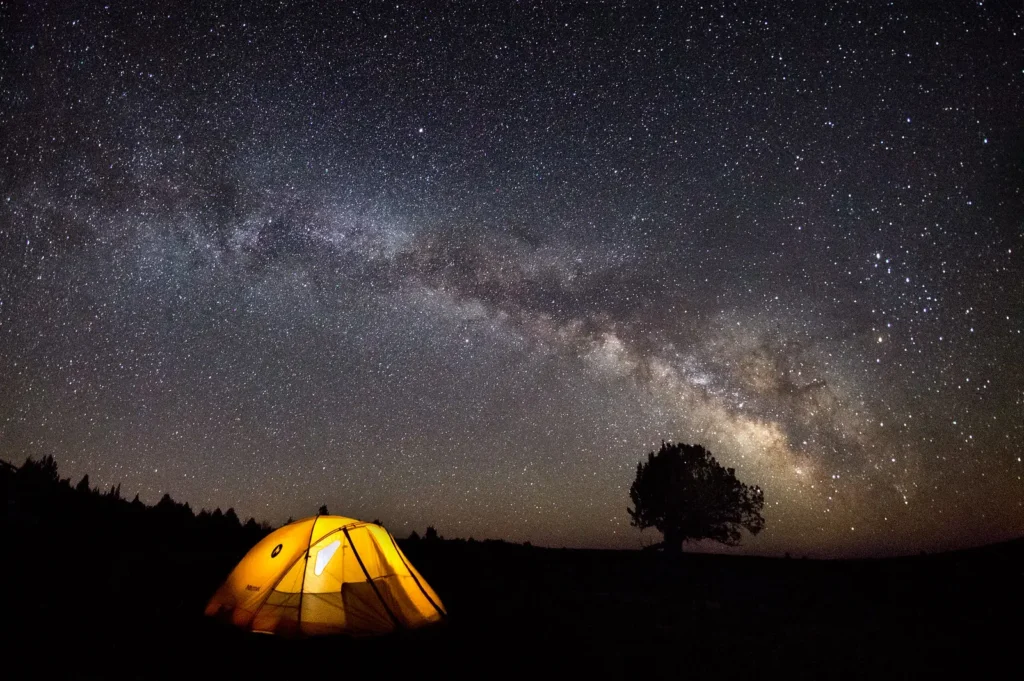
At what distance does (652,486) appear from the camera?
34750mm

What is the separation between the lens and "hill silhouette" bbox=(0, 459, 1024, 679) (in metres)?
6.53

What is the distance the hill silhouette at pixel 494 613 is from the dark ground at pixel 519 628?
0.14 ft

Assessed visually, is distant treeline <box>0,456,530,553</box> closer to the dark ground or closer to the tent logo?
the dark ground

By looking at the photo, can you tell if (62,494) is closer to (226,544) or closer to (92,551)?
(226,544)

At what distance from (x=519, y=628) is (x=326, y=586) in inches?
141

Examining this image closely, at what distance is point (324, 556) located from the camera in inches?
302

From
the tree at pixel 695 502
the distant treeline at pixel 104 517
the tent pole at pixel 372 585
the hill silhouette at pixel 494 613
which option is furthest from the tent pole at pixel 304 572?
the tree at pixel 695 502

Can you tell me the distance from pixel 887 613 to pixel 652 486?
63.9 feet

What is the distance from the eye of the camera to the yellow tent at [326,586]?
23.6 feet

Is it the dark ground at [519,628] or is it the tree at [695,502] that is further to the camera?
the tree at [695,502]

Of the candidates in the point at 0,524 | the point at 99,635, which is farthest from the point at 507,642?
the point at 0,524

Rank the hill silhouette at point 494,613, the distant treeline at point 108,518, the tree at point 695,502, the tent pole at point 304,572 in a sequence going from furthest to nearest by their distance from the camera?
the tree at point 695,502, the distant treeline at point 108,518, the tent pole at point 304,572, the hill silhouette at point 494,613

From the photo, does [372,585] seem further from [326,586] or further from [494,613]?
[494,613]

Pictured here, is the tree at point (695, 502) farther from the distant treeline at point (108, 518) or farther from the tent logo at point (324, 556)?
the tent logo at point (324, 556)
